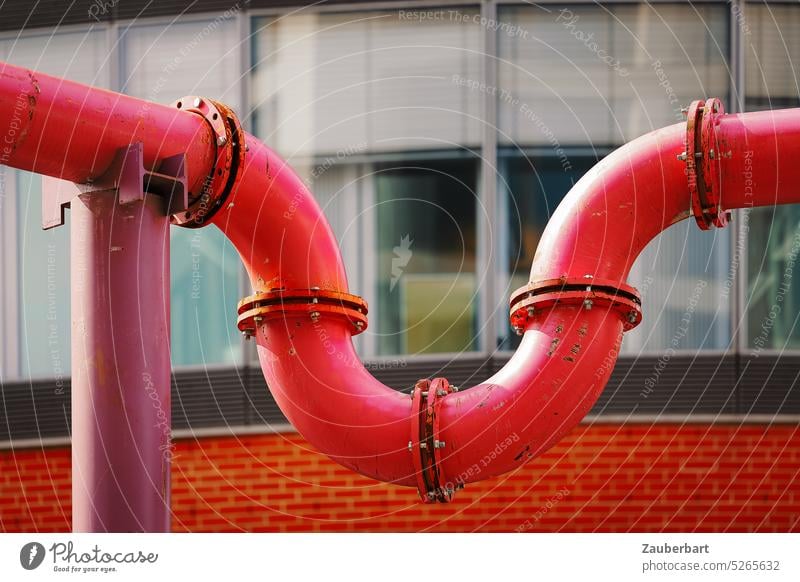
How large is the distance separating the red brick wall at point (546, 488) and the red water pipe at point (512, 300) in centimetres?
288

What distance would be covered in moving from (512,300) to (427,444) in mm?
655

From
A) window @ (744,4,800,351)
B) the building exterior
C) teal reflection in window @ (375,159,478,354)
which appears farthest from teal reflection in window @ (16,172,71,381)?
window @ (744,4,800,351)

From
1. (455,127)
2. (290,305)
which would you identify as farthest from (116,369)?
(455,127)

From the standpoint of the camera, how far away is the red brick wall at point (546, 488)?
9336 millimetres

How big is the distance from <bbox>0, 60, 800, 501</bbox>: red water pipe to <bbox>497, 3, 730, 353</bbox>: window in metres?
2.84

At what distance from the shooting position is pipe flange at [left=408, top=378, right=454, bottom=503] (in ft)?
21.3

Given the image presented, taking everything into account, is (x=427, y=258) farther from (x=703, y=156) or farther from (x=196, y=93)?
(x=703, y=156)

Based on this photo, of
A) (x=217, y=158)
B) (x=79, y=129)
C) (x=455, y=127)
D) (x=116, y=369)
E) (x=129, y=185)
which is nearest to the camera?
(x=79, y=129)

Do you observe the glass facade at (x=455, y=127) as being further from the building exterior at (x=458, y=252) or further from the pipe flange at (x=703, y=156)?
the pipe flange at (x=703, y=156)

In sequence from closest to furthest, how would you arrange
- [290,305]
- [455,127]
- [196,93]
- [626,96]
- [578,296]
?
[578,296] < [290,305] < [626,96] < [455,127] < [196,93]

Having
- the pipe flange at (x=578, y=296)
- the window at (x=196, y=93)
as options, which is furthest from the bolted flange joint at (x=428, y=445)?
the window at (x=196, y=93)

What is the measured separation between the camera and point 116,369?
6.03 meters
